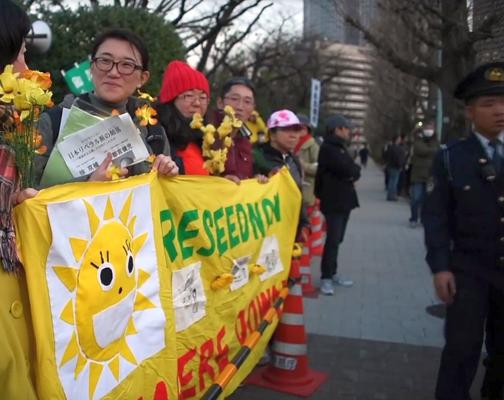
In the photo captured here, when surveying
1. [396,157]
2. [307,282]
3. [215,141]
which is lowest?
[307,282]

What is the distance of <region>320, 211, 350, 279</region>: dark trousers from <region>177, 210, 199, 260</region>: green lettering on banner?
12.1 feet

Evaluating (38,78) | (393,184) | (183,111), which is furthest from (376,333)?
(393,184)

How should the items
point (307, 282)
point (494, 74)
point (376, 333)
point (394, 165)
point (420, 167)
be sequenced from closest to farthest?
point (494, 74), point (376, 333), point (307, 282), point (420, 167), point (394, 165)

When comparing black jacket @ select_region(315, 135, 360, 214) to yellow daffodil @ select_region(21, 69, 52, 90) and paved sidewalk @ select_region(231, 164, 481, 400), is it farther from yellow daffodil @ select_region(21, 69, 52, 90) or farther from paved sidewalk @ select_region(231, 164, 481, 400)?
yellow daffodil @ select_region(21, 69, 52, 90)

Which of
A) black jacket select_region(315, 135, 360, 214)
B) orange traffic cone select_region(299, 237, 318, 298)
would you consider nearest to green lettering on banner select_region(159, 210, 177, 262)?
orange traffic cone select_region(299, 237, 318, 298)

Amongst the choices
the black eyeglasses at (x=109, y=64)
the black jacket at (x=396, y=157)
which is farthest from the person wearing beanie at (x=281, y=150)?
the black jacket at (x=396, y=157)

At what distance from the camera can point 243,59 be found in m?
22.7

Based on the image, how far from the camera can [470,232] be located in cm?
295

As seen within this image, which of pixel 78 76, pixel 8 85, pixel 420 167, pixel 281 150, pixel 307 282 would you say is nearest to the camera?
pixel 8 85

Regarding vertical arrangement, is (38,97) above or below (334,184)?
above

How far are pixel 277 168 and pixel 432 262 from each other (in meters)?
1.50

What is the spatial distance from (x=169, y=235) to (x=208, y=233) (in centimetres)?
34

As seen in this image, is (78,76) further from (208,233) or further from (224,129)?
(208,233)

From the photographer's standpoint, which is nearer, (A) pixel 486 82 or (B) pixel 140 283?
(B) pixel 140 283
